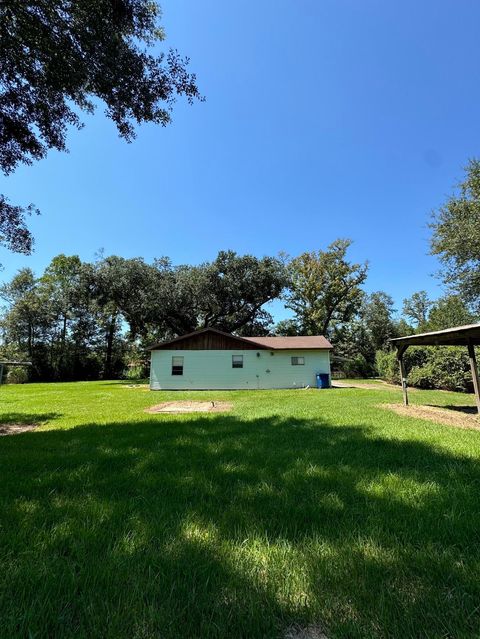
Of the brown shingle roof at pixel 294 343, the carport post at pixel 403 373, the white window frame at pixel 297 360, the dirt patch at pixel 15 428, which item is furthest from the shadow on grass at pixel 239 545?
the brown shingle roof at pixel 294 343

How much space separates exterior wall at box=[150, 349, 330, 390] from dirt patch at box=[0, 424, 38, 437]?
12303 millimetres

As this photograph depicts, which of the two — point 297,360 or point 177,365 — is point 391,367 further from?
point 177,365

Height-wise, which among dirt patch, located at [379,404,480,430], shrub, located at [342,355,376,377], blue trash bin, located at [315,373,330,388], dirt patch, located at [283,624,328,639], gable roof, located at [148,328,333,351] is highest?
gable roof, located at [148,328,333,351]

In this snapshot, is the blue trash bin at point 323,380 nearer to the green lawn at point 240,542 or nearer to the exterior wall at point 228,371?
the exterior wall at point 228,371

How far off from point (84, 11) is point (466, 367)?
1943 cm

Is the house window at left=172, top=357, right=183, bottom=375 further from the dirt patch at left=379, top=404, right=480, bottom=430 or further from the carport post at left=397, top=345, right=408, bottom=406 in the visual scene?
the dirt patch at left=379, top=404, right=480, bottom=430

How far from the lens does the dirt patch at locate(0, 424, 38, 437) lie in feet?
23.1

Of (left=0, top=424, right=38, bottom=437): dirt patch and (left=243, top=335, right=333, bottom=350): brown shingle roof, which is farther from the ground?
(left=243, top=335, right=333, bottom=350): brown shingle roof

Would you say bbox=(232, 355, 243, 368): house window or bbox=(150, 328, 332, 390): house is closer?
bbox=(150, 328, 332, 390): house

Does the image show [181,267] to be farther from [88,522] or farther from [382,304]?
[88,522]

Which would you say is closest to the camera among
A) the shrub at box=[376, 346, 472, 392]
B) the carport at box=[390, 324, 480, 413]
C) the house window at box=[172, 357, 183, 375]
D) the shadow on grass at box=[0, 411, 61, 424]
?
the carport at box=[390, 324, 480, 413]

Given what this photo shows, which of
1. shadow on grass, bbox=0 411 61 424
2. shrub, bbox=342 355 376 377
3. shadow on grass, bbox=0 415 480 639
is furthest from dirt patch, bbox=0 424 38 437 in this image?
shrub, bbox=342 355 376 377

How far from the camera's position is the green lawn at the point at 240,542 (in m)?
1.66

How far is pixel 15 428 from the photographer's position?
296 inches
